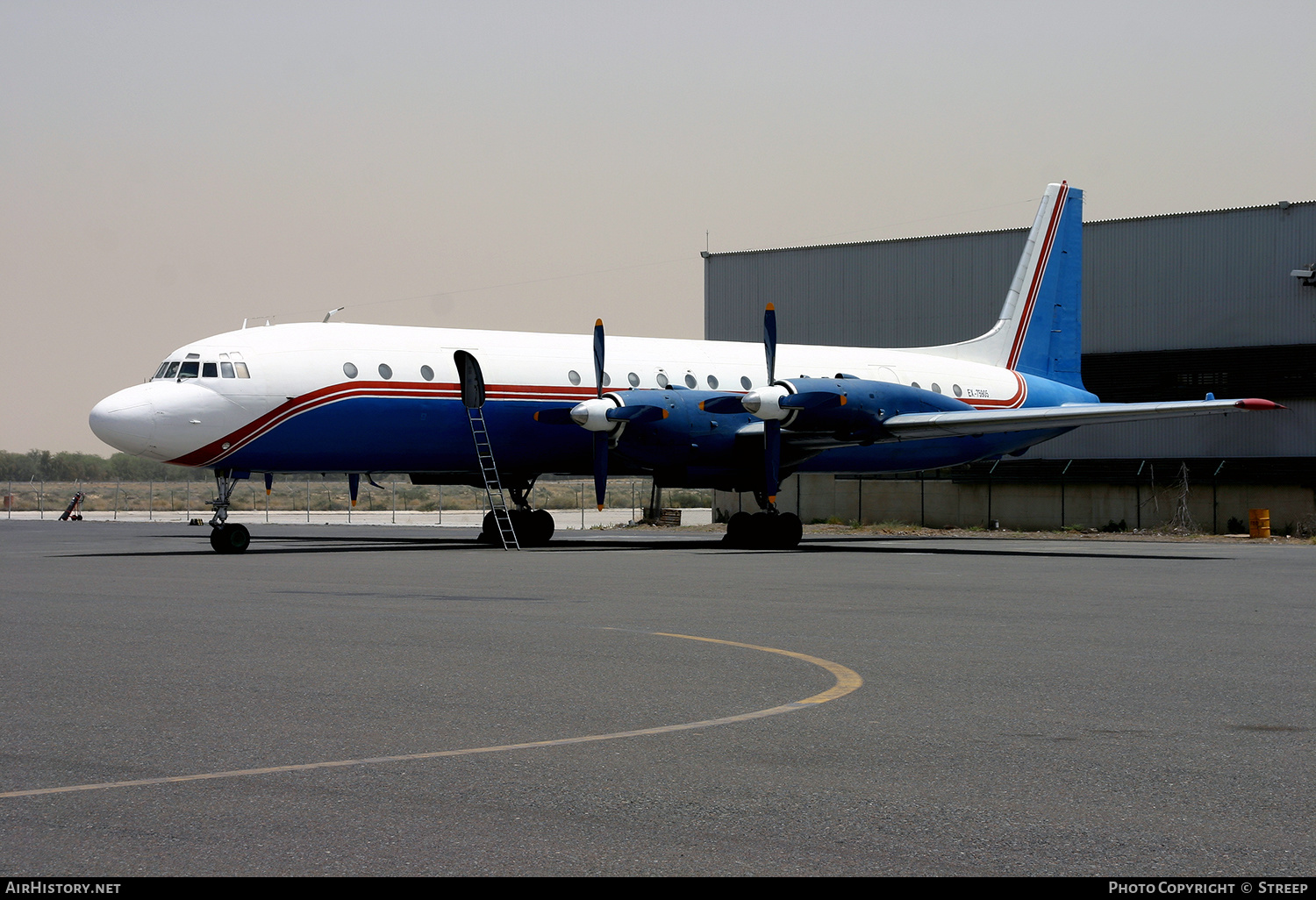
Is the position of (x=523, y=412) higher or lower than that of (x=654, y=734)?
higher

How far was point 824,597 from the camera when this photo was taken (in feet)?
56.6

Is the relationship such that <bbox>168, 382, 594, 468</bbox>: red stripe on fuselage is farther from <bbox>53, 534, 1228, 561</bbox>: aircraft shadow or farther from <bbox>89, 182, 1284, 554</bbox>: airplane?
<bbox>53, 534, 1228, 561</bbox>: aircraft shadow

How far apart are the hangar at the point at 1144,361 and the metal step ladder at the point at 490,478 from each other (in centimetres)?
2005

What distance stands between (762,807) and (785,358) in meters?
29.4

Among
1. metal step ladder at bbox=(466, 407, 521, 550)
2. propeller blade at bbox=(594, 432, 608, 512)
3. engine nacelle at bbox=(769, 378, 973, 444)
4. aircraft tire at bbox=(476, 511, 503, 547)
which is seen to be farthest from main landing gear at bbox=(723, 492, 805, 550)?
aircraft tire at bbox=(476, 511, 503, 547)

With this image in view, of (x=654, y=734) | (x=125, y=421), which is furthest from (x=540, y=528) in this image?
(x=654, y=734)

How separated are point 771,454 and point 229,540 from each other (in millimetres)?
12272

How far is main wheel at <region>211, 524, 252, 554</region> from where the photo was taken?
27.9 metres

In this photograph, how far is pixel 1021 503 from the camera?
4859cm

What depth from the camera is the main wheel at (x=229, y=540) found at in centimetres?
2786

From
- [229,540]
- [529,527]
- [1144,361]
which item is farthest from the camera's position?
[1144,361]

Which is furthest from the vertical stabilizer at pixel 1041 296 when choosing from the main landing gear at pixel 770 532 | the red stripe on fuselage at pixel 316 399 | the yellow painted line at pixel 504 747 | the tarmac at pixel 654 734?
the yellow painted line at pixel 504 747

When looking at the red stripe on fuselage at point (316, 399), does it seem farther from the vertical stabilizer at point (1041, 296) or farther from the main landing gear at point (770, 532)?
the vertical stabilizer at point (1041, 296)

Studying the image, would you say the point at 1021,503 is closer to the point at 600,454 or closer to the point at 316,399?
the point at 600,454
